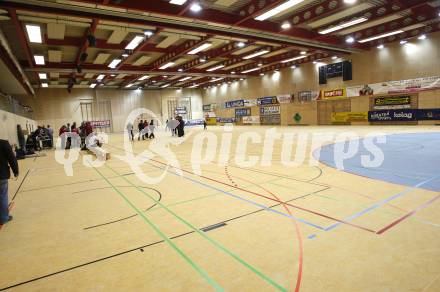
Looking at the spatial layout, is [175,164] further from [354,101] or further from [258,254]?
[354,101]

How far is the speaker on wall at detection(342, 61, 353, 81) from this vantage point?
23.2 m

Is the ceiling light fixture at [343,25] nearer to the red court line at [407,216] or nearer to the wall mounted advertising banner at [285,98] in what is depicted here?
the wall mounted advertising banner at [285,98]

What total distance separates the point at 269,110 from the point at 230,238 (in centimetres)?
2887

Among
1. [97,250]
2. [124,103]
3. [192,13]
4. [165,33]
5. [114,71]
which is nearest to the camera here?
[97,250]

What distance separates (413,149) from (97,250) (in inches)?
419

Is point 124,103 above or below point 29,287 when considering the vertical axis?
above

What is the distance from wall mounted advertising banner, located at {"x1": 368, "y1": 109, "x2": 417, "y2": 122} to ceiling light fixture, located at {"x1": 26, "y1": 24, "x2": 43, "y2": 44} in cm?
2302

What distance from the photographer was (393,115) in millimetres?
21062

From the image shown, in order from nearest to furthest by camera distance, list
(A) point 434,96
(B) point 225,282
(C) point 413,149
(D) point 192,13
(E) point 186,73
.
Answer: (B) point 225,282, (C) point 413,149, (D) point 192,13, (A) point 434,96, (E) point 186,73

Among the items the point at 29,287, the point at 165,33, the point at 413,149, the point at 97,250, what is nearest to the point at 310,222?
the point at 97,250

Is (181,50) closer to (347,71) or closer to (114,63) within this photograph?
(114,63)

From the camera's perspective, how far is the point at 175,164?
386 inches

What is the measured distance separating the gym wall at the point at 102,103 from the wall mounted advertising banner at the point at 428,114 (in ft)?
96.4

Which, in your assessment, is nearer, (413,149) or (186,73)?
(413,149)
